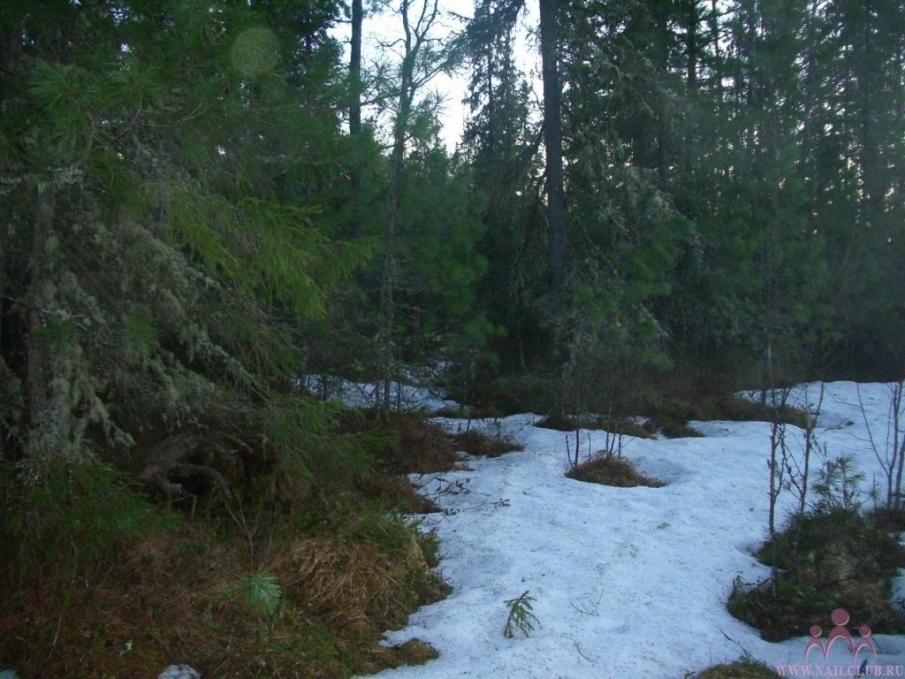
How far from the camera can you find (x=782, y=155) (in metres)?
10.6

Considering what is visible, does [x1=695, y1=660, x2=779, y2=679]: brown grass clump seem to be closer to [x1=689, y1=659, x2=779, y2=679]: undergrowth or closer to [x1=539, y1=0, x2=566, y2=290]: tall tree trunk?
[x1=689, y1=659, x2=779, y2=679]: undergrowth

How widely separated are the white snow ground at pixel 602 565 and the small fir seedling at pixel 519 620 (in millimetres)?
44

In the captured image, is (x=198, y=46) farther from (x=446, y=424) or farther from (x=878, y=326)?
(x=878, y=326)

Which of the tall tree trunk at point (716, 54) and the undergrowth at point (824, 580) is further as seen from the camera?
the tall tree trunk at point (716, 54)

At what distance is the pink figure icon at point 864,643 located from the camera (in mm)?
3895

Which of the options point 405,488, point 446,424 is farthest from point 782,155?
point 405,488

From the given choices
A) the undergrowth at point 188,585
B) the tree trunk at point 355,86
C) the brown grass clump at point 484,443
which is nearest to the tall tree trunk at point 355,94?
the tree trunk at point 355,86

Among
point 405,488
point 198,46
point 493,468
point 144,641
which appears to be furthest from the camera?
point 493,468

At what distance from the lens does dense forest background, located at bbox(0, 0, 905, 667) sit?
3.67m

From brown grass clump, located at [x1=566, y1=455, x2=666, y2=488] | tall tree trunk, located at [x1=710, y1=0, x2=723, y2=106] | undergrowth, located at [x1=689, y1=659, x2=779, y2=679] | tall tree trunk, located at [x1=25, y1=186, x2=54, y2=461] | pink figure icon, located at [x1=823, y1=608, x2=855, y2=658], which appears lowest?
undergrowth, located at [x1=689, y1=659, x2=779, y2=679]

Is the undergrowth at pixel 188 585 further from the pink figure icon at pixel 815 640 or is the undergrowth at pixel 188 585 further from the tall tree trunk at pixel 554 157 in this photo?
the tall tree trunk at pixel 554 157

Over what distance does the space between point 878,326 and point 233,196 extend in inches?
570

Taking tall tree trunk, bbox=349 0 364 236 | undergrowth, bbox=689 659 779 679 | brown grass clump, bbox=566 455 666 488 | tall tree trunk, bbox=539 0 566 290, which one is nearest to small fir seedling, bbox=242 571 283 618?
undergrowth, bbox=689 659 779 679

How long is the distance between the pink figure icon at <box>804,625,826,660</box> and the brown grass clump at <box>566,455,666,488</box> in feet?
9.56
